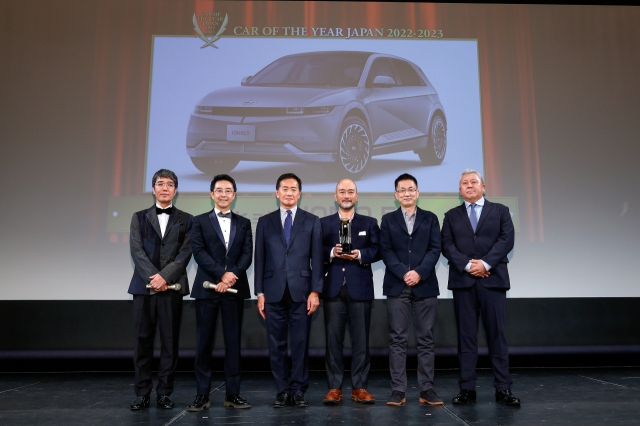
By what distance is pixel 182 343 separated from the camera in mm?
5094

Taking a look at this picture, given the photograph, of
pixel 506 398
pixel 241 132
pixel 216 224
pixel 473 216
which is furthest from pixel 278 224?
pixel 506 398

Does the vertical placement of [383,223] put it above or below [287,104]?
below

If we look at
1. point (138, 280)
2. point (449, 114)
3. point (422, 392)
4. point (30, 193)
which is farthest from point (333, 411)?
point (30, 193)

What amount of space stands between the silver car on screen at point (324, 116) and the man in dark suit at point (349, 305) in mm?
1355

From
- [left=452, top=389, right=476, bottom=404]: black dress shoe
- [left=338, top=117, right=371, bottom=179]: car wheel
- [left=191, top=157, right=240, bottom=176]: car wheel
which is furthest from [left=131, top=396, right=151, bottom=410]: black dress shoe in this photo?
[left=338, top=117, right=371, bottom=179]: car wheel

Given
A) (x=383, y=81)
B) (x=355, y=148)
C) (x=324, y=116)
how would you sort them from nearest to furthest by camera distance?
(x=324, y=116), (x=355, y=148), (x=383, y=81)

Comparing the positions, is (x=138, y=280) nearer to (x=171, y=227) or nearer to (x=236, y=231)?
(x=171, y=227)

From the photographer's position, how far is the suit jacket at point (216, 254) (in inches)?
136

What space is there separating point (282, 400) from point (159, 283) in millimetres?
1142

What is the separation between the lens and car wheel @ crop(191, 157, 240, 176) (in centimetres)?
491

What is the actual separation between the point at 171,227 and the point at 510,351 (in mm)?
3542

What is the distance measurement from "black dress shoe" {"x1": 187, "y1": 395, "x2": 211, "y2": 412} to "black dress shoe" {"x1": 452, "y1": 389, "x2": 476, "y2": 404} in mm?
1679

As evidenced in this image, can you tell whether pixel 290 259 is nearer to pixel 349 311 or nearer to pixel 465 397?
pixel 349 311

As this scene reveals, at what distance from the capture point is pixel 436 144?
199 inches
